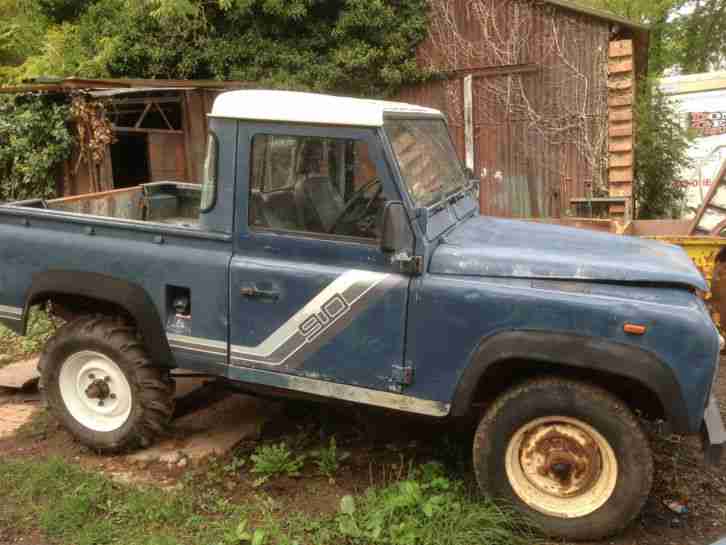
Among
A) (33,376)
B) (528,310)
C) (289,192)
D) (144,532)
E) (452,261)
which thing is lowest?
(144,532)

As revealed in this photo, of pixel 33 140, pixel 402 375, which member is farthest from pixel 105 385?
pixel 33 140

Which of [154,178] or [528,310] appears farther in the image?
[154,178]

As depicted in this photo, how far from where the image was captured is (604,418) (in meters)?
3.28

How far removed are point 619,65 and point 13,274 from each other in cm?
942

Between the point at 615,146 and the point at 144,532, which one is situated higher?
the point at 615,146

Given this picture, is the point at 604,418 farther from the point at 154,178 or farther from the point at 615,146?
the point at 154,178

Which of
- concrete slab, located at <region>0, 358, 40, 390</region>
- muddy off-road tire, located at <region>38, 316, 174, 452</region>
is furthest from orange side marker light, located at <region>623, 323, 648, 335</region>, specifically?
concrete slab, located at <region>0, 358, 40, 390</region>

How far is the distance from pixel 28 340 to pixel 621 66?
9128 mm

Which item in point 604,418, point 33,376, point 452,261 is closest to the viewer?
point 604,418

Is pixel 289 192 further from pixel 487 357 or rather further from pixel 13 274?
pixel 13 274

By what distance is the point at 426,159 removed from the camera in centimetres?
401

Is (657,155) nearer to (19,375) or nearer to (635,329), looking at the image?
(635,329)

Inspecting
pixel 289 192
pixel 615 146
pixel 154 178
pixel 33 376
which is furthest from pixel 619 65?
pixel 33 376

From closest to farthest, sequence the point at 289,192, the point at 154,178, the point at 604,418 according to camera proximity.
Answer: the point at 604,418 < the point at 289,192 < the point at 154,178
